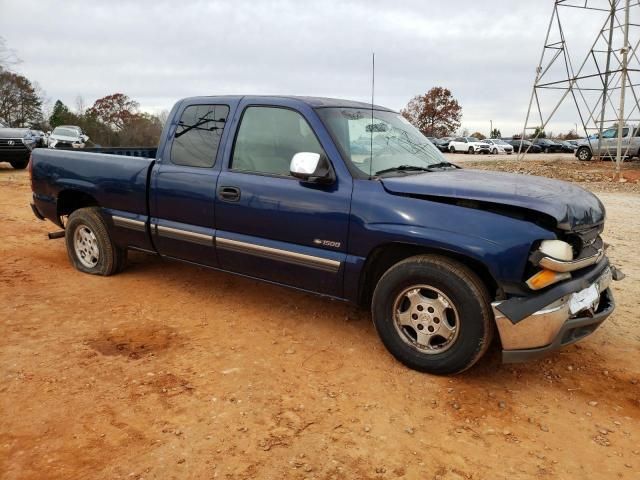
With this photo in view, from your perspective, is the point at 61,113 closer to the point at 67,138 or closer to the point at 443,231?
the point at 67,138

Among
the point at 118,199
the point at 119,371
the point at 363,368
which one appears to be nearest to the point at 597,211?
the point at 363,368

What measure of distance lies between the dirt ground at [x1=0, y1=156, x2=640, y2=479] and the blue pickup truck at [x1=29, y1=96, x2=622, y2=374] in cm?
37

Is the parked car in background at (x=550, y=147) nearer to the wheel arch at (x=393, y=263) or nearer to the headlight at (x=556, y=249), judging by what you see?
the wheel arch at (x=393, y=263)

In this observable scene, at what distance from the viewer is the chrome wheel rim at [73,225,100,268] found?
538 cm

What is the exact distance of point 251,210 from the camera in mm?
3969

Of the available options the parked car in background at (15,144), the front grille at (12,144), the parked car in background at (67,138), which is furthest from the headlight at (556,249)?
the parked car in background at (67,138)

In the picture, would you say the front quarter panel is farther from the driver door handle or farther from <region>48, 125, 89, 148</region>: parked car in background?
<region>48, 125, 89, 148</region>: parked car in background

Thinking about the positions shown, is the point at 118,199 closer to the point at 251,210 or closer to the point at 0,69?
the point at 251,210

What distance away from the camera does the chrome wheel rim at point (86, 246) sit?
538 cm

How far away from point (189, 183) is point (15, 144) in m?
14.1

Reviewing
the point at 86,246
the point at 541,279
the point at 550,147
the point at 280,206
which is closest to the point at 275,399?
the point at 280,206

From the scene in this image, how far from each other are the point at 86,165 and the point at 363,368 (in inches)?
139

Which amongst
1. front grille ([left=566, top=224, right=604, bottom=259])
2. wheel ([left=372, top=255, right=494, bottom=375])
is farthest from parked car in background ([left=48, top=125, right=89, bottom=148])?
front grille ([left=566, top=224, right=604, bottom=259])

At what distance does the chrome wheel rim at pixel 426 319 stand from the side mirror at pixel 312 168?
97 centimetres
